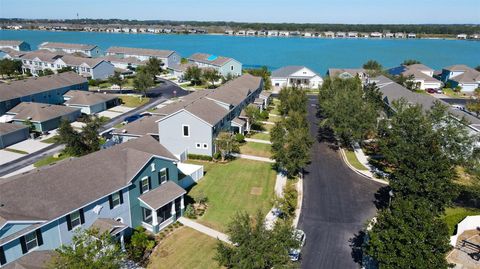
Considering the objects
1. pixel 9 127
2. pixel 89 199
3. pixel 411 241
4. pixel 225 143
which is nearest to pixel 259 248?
pixel 411 241

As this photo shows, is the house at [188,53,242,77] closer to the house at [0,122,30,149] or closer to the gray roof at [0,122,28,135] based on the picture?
the house at [0,122,30,149]

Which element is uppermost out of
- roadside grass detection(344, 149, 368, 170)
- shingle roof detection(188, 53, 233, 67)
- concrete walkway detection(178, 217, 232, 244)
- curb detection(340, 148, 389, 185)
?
shingle roof detection(188, 53, 233, 67)

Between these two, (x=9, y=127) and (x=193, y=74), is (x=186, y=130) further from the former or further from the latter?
(x=193, y=74)

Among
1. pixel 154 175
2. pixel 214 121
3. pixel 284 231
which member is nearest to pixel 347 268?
pixel 284 231

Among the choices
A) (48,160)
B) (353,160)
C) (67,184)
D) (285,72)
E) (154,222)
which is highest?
(67,184)

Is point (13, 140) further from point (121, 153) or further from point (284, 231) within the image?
point (284, 231)

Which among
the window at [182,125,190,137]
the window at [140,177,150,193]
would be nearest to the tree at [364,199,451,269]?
the window at [140,177,150,193]

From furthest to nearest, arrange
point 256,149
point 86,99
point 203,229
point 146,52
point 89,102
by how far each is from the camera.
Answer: point 146,52
point 86,99
point 89,102
point 256,149
point 203,229
